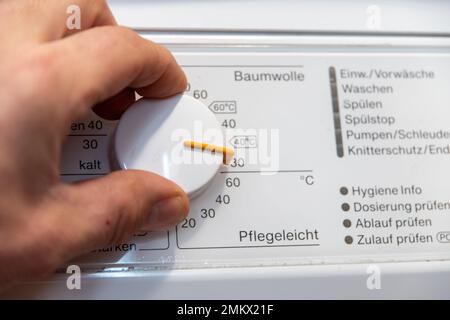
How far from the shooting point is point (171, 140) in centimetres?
47

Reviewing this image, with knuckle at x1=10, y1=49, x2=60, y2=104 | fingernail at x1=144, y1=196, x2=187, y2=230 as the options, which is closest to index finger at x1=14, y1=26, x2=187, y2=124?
knuckle at x1=10, y1=49, x2=60, y2=104

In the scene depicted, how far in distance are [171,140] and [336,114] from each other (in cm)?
17

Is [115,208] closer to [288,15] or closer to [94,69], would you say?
[94,69]

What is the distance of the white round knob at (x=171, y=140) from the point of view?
0.47m

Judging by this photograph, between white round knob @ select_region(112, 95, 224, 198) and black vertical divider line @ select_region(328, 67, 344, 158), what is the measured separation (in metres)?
0.12

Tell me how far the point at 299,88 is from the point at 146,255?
0.22 m

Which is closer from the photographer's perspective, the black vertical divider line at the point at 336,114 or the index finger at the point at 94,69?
the index finger at the point at 94,69

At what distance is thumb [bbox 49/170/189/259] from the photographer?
42 centimetres

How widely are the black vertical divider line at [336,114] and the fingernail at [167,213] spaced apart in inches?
6.5

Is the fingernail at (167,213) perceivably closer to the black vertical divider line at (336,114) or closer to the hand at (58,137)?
the hand at (58,137)

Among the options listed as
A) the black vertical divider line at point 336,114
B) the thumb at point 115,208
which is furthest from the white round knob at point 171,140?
the black vertical divider line at point 336,114

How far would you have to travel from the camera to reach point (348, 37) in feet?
1.82

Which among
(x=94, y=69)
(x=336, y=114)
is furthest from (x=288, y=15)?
(x=94, y=69)

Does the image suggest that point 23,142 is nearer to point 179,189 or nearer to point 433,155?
point 179,189
